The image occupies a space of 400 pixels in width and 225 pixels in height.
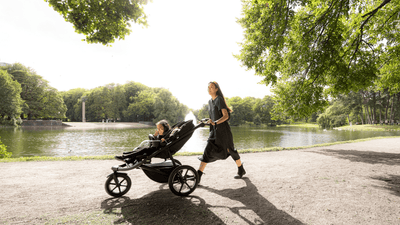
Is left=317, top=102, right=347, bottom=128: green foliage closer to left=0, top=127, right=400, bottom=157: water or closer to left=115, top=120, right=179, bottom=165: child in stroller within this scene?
left=0, top=127, right=400, bottom=157: water

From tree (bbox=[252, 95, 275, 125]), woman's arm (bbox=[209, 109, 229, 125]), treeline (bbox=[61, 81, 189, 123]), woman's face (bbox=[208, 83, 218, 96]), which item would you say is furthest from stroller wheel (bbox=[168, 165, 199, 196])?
tree (bbox=[252, 95, 275, 125])

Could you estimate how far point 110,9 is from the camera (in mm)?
6062

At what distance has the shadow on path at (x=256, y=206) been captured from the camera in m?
2.71

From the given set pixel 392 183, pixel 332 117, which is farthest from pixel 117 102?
pixel 392 183

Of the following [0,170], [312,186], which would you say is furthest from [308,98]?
[0,170]

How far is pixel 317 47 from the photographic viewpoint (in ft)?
25.5

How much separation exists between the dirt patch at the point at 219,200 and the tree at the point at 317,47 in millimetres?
4193

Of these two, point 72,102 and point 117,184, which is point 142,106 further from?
point 117,184

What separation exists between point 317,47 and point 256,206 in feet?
23.2

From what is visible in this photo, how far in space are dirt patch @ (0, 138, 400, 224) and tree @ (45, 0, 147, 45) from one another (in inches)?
169

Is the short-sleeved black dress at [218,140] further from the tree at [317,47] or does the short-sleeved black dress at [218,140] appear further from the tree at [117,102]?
the tree at [117,102]

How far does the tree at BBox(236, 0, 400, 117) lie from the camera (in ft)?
24.1

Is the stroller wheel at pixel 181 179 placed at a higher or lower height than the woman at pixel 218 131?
lower

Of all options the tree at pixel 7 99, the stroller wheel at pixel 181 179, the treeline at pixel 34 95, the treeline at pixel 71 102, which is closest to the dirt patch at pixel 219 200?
the stroller wheel at pixel 181 179
